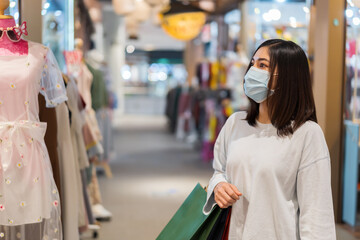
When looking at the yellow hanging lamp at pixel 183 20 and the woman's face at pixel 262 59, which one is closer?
the woman's face at pixel 262 59

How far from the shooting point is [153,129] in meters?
15.9

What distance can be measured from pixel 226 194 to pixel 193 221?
0.80 feet

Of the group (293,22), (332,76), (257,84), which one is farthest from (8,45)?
(293,22)

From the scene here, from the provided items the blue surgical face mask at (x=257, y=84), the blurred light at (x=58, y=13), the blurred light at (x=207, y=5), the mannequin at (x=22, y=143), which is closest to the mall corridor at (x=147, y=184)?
the mannequin at (x=22, y=143)

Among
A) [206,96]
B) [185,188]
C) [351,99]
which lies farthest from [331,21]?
[206,96]

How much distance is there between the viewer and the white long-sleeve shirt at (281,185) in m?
1.80

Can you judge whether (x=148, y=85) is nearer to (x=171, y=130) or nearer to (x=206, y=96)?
(x=171, y=130)

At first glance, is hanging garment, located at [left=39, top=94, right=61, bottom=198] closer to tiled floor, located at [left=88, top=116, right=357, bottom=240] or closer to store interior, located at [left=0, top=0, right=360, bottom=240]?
store interior, located at [left=0, top=0, right=360, bottom=240]

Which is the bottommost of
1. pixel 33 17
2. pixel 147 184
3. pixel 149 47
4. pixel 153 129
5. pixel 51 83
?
pixel 153 129

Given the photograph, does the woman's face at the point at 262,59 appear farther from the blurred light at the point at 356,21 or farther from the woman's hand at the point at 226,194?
the blurred light at the point at 356,21

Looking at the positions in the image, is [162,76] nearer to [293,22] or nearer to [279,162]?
[293,22]

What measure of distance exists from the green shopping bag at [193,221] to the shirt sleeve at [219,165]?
37mm

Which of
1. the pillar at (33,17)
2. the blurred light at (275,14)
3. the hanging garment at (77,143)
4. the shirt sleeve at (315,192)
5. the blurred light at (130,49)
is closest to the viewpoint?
the shirt sleeve at (315,192)

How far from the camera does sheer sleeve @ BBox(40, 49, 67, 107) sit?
109 inches
